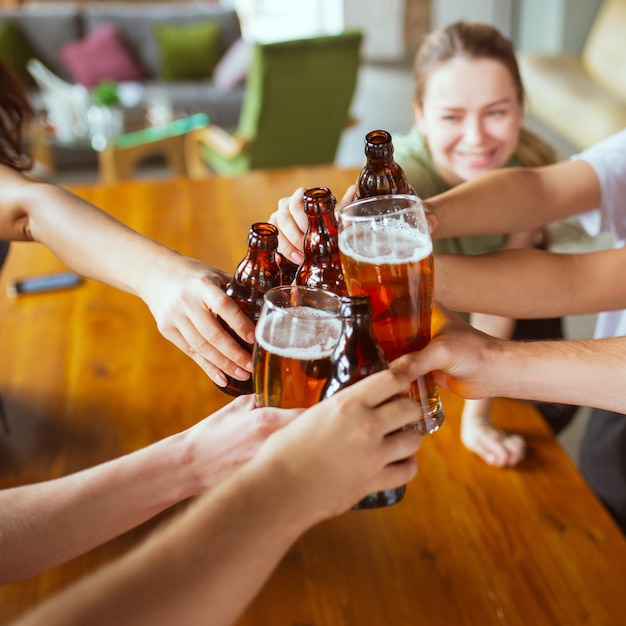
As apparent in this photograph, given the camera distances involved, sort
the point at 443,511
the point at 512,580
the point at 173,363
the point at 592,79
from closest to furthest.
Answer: the point at 512,580 < the point at 443,511 < the point at 173,363 < the point at 592,79

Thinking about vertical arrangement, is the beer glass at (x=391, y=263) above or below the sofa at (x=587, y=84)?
above

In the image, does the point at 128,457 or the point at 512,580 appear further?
the point at 512,580

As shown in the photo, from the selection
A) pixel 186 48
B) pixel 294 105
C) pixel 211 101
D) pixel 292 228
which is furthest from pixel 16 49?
pixel 292 228

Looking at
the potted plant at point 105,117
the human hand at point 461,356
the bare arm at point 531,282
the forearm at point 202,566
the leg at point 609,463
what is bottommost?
the potted plant at point 105,117

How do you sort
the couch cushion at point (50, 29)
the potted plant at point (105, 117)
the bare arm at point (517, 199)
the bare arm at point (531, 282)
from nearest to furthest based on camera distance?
the bare arm at point (531, 282) < the bare arm at point (517, 199) < the potted plant at point (105, 117) < the couch cushion at point (50, 29)

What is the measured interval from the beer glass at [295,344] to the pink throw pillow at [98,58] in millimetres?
5086

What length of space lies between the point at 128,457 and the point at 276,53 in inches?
115

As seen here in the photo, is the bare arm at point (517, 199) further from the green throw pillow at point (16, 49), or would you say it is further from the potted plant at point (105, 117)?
the green throw pillow at point (16, 49)

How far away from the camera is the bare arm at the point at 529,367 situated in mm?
839

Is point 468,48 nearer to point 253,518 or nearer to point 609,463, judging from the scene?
point 609,463

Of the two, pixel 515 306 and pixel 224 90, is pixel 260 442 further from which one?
pixel 224 90

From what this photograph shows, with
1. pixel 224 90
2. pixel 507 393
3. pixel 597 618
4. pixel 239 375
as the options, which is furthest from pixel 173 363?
pixel 224 90

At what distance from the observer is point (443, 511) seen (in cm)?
106

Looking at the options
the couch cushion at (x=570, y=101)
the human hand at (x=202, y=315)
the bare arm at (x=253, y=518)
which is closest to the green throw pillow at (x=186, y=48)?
the couch cushion at (x=570, y=101)
